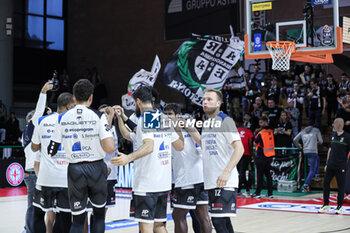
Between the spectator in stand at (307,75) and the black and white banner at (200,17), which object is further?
the black and white banner at (200,17)

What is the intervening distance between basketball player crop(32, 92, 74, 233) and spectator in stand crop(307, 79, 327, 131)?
37.4ft

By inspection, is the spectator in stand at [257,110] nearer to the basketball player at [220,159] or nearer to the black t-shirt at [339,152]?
the black t-shirt at [339,152]

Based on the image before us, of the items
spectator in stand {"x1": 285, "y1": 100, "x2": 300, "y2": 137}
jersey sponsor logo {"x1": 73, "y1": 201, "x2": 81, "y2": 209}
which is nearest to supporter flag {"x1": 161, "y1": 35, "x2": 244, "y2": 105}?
spectator in stand {"x1": 285, "y1": 100, "x2": 300, "y2": 137}

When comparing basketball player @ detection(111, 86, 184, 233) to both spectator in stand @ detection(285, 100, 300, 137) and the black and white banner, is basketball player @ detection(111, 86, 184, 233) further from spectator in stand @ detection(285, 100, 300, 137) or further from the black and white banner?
the black and white banner

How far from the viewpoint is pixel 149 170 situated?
5797 millimetres

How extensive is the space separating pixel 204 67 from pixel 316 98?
385 centimetres

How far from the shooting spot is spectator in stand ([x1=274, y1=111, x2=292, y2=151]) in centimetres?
1569

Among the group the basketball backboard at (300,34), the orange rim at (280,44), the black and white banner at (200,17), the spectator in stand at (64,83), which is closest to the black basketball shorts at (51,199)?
the basketball backboard at (300,34)

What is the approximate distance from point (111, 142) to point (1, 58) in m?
21.4

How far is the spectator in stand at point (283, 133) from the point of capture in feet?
51.5

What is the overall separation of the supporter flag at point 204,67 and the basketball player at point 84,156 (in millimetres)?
9461

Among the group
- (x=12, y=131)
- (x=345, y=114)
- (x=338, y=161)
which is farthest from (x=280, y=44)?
(x=12, y=131)

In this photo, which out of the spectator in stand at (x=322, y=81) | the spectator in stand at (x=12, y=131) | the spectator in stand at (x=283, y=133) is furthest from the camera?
the spectator in stand at (x=12, y=131)

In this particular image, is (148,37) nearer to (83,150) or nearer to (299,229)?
(299,229)
